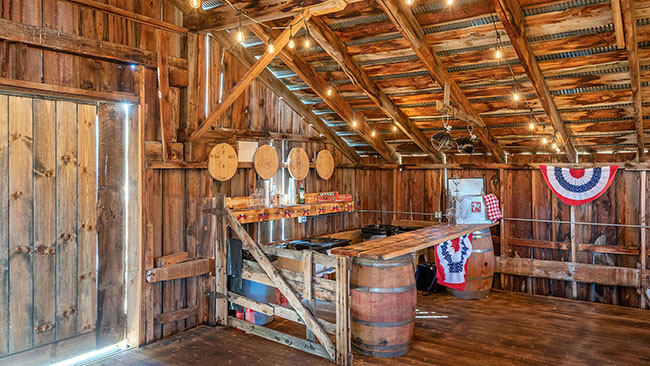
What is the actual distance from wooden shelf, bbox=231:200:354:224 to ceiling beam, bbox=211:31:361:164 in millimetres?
811

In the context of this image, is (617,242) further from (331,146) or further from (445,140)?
(331,146)

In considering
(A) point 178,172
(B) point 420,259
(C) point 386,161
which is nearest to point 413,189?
(C) point 386,161

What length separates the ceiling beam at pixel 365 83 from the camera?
180 inches

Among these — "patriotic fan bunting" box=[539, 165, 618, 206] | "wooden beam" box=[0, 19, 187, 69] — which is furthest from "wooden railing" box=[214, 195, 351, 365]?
"patriotic fan bunting" box=[539, 165, 618, 206]

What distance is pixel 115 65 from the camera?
13.6ft

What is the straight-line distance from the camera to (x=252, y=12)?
4277 mm

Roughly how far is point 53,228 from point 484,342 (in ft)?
12.7

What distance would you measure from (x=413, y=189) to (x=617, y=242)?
8.86ft

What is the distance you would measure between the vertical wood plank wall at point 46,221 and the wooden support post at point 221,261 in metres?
1.17

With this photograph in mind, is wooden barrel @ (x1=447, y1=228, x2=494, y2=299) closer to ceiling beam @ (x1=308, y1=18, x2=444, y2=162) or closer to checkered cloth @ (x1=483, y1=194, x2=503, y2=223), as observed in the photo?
checkered cloth @ (x1=483, y1=194, x2=503, y2=223)

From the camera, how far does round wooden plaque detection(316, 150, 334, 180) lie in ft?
21.1

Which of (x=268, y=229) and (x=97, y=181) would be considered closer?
(x=97, y=181)

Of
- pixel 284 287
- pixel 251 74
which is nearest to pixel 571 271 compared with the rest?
pixel 284 287

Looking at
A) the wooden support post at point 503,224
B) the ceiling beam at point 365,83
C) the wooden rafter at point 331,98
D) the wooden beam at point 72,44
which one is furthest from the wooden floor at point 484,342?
the wooden beam at point 72,44
